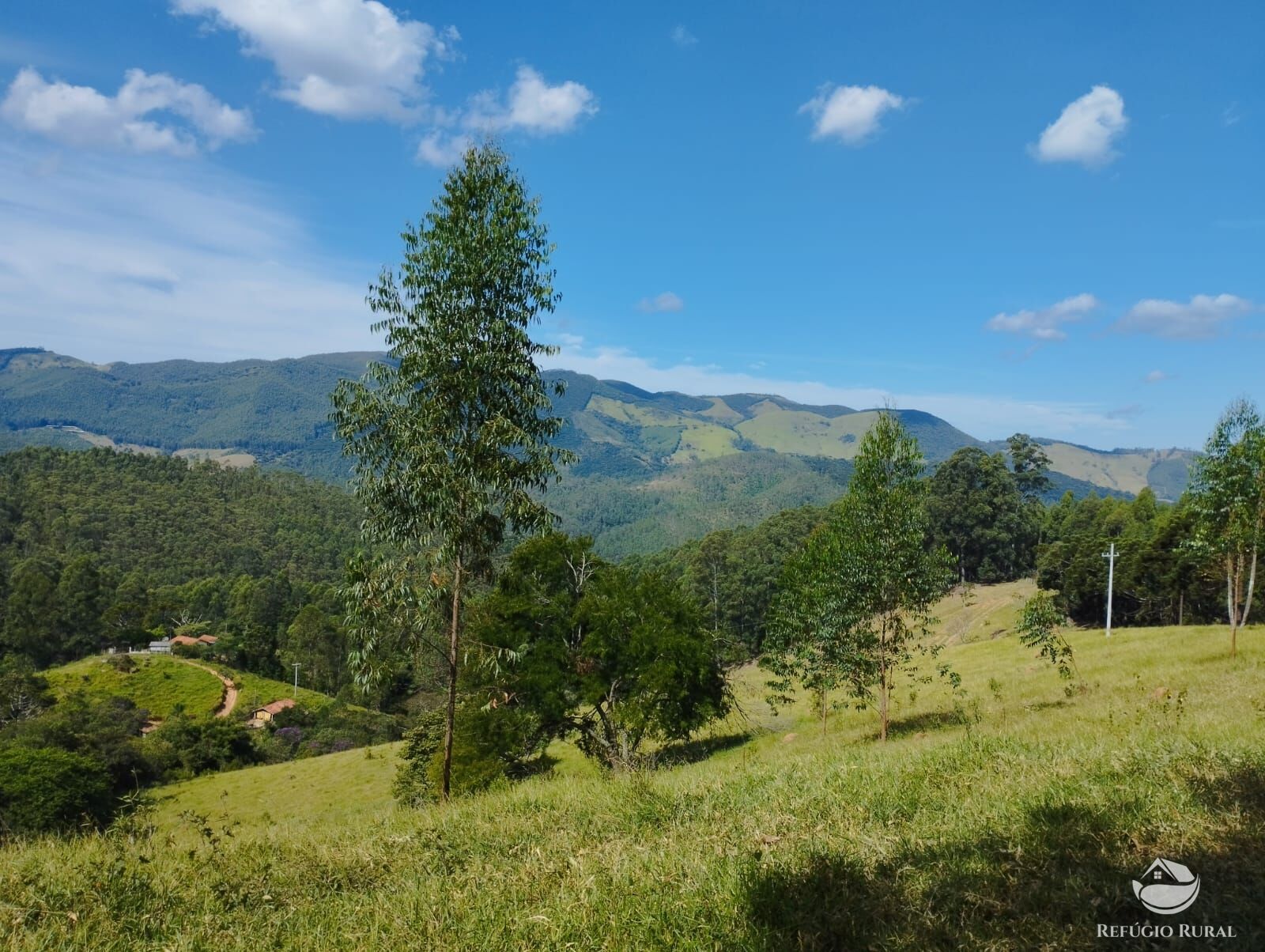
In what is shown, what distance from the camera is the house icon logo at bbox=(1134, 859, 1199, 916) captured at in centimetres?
346

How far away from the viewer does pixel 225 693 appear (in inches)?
3177

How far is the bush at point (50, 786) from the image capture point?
117ft

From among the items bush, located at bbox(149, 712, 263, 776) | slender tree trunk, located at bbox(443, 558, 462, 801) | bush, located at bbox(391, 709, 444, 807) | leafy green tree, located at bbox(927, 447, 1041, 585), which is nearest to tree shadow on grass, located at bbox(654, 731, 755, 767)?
bush, located at bbox(391, 709, 444, 807)

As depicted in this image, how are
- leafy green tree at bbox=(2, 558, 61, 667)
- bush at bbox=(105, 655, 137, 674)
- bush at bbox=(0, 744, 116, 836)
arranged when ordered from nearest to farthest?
bush at bbox=(0, 744, 116, 836), bush at bbox=(105, 655, 137, 674), leafy green tree at bbox=(2, 558, 61, 667)

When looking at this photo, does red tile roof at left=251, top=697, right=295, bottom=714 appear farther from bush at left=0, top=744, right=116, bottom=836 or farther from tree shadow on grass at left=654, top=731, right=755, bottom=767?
tree shadow on grass at left=654, top=731, right=755, bottom=767

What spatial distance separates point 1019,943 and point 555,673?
70.2ft

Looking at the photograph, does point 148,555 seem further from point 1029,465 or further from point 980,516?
point 1029,465

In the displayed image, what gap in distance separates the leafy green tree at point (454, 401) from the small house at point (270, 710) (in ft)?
239

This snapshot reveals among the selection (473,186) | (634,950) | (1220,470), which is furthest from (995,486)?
(634,950)

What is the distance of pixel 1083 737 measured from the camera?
23.7 ft

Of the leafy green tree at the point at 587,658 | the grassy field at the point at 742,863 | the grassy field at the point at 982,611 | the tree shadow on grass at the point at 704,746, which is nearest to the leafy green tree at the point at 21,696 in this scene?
the leafy green tree at the point at 587,658

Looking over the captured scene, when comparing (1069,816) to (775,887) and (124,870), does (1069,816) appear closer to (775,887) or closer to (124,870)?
(775,887)

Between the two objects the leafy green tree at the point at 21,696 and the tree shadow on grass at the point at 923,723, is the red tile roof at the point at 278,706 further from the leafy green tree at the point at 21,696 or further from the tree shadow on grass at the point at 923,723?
the tree shadow on grass at the point at 923,723

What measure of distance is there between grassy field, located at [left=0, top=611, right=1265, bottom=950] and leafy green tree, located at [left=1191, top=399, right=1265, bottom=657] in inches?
736
